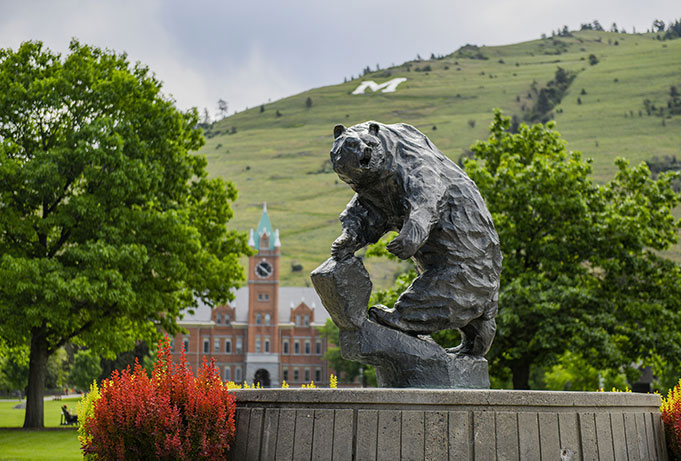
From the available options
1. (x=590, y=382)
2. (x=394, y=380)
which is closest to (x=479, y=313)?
(x=394, y=380)

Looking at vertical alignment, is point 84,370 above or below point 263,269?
below

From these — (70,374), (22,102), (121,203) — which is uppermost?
(22,102)

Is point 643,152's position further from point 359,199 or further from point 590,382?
point 359,199

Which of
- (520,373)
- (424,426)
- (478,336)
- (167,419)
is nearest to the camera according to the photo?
(424,426)

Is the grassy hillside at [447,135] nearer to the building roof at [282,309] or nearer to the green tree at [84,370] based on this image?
the building roof at [282,309]

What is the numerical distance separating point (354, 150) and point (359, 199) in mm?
763

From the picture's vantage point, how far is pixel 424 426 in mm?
4883

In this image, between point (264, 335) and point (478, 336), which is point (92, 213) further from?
point (264, 335)

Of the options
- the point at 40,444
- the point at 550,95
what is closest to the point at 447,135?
the point at 550,95

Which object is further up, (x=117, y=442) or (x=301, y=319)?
(x=301, y=319)

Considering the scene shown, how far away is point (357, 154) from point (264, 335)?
290ft

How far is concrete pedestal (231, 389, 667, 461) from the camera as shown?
4867mm

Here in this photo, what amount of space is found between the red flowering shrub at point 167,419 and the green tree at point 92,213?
14888mm

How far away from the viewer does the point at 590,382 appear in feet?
127
